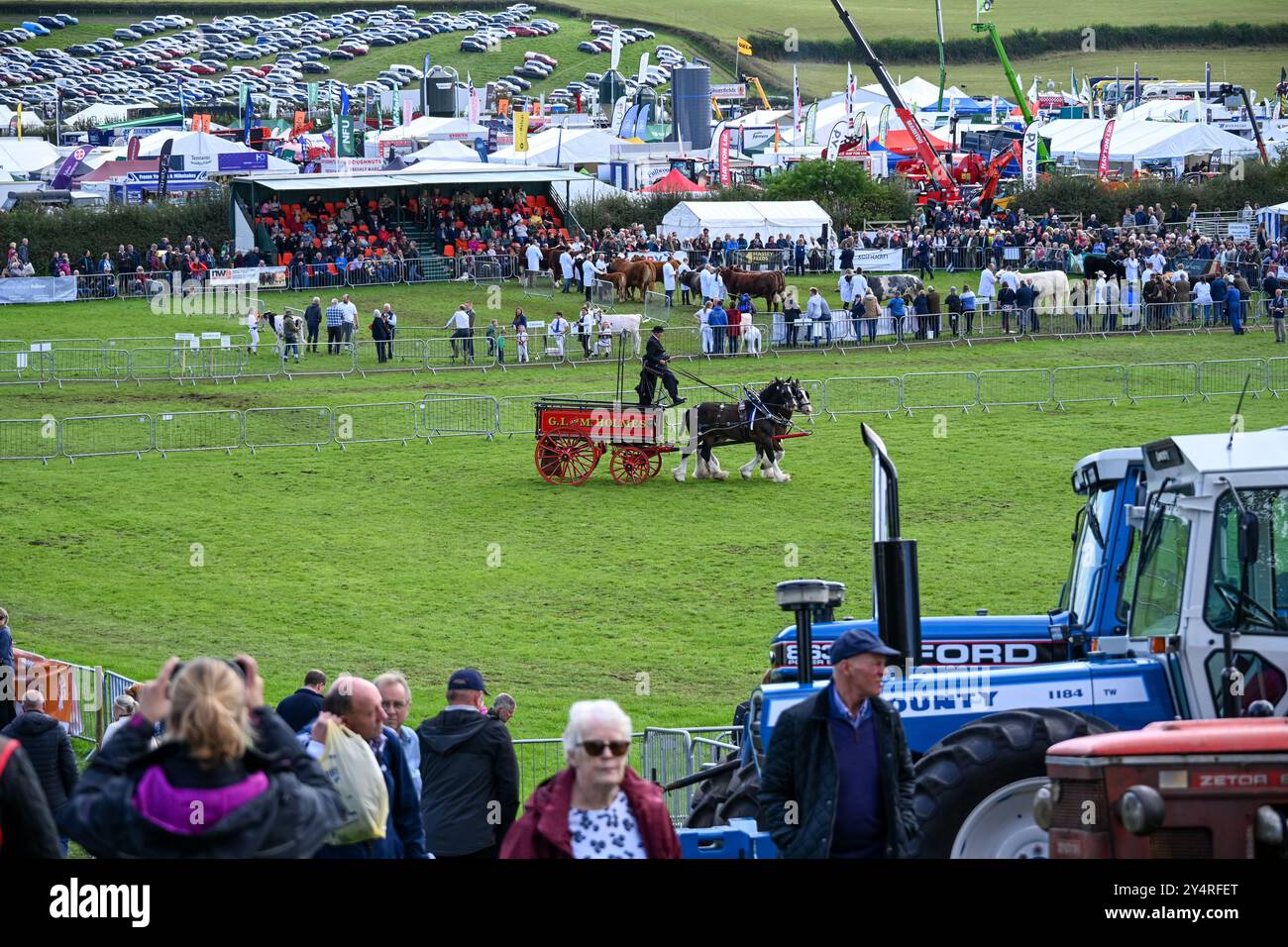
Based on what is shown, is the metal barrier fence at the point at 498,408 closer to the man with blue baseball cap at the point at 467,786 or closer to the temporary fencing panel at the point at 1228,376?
the temporary fencing panel at the point at 1228,376

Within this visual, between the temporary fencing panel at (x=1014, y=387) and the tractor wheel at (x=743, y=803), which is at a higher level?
the temporary fencing panel at (x=1014, y=387)

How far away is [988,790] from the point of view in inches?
327

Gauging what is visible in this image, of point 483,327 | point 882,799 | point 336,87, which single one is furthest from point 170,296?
point 336,87

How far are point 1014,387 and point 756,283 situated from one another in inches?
428

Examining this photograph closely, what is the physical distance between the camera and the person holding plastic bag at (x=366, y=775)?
700cm

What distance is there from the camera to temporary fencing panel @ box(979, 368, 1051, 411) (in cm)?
3316

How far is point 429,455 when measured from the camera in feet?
96.9

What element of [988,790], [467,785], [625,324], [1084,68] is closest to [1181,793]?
[988,790]

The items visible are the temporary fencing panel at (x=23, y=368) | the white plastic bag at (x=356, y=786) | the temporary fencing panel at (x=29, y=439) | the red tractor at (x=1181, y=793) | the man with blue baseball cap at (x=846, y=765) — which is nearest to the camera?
the red tractor at (x=1181, y=793)

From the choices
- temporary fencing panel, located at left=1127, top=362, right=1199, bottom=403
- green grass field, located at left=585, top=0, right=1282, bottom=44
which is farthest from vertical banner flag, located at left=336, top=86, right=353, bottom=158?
green grass field, located at left=585, top=0, right=1282, bottom=44

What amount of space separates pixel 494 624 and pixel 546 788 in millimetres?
13202

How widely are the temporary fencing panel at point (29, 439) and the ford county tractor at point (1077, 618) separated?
2014 cm

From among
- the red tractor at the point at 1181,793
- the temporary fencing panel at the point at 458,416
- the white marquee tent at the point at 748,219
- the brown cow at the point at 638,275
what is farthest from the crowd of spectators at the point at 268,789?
the white marquee tent at the point at 748,219

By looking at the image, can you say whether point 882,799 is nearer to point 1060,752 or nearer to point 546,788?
point 1060,752
